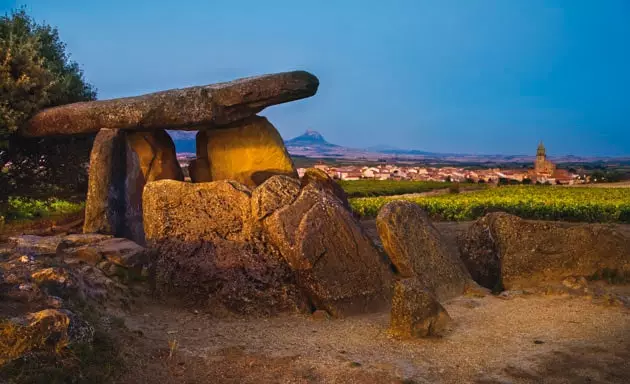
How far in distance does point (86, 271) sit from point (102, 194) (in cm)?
473

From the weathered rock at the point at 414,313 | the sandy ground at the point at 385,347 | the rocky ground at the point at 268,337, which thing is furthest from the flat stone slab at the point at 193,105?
the weathered rock at the point at 414,313

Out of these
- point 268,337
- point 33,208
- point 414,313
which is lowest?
point 268,337

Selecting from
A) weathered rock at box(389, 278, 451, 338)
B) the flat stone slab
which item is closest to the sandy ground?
weathered rock at box(389, 278, 451, 338)

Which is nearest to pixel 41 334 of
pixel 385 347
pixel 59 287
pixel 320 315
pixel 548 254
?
pixel 59 287

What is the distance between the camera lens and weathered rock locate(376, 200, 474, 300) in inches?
424

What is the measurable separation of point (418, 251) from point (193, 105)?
678 cm

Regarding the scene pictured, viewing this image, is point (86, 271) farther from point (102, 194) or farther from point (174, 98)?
point (174, 98)

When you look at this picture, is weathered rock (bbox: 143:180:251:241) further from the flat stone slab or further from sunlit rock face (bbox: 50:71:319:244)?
the flat stone slab

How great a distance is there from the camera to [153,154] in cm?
1677

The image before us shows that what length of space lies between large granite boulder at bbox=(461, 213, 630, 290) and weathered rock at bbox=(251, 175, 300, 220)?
14.0 ft

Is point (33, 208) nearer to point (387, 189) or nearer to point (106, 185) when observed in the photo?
point (106, 185)

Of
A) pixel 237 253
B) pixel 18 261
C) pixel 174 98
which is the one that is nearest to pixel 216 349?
pixel 237 253

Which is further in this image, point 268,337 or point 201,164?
point 201,164

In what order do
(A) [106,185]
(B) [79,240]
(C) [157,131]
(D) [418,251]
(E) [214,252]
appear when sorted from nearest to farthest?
(E) [214,252] < (D) [418,251] < (B) [79,240] < (A) [106,185] < (C) [157,131]
